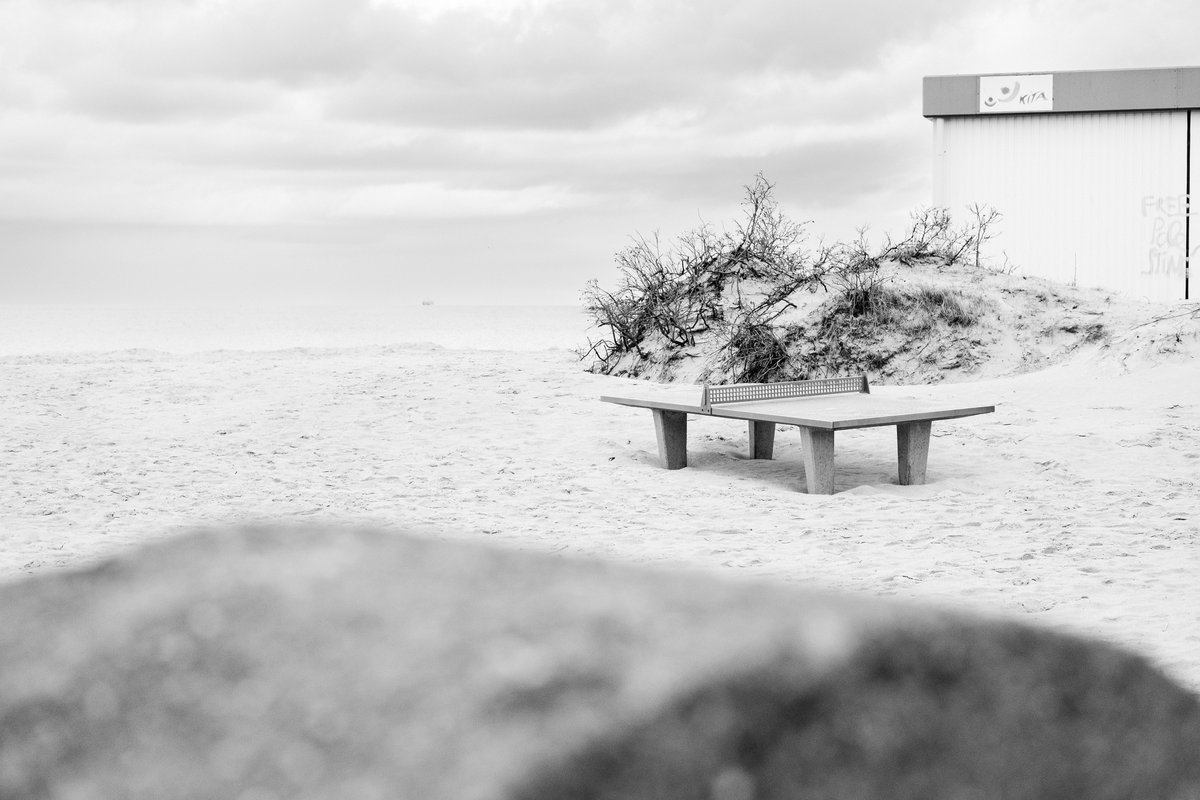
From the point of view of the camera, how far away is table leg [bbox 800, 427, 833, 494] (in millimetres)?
7266

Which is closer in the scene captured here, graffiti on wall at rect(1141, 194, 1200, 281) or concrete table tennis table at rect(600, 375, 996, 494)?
concrete table tennis table at rect(600, 375, 996, 494)

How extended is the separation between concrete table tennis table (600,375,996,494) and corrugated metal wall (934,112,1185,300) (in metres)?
13.3

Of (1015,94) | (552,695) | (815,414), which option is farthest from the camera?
(1015,94)

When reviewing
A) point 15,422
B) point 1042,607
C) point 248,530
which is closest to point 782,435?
point 1042,607

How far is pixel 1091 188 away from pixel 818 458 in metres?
15.6

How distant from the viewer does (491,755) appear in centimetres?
92

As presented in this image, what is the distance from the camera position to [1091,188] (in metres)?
20.1

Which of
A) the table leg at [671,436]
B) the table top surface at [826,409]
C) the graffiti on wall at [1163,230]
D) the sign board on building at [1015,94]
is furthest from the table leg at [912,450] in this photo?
the graffiti on wall at [1163,230]

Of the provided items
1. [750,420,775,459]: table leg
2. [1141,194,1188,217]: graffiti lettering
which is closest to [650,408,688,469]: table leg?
[750,420,775,459]: table leg

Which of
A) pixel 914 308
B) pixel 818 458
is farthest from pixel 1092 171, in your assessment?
pixel 818 458

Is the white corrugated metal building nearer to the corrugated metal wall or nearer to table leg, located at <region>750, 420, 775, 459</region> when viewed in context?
the corrugated metal wall

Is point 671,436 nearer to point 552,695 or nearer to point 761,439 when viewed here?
point 761,439

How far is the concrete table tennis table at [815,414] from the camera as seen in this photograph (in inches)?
280

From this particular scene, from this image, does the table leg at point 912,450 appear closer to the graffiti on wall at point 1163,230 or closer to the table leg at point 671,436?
the table leg at point 671,436
